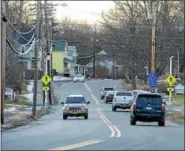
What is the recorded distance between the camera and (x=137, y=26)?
6188cm

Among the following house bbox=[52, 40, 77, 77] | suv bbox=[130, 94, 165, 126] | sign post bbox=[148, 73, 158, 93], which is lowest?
suv bbox=[130, 94, 165, 126]

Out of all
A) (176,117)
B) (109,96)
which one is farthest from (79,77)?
(109,96)

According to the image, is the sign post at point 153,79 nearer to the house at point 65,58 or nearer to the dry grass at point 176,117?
the dry grass at point 176,117

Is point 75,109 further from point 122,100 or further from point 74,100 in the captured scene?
point 122,100

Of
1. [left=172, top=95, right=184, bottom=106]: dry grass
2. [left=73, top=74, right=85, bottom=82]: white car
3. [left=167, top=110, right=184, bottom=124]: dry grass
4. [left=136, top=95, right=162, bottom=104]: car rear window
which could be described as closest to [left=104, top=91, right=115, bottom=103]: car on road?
[left=172, top=95, right=184, bottom=106]: dry grass

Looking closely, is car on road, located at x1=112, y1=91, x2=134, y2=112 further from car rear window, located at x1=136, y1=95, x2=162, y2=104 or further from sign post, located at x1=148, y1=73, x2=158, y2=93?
car rear window, located at x1=136, y1=95, x2=162, y2=104

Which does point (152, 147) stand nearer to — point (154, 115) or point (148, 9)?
point (154, 115)

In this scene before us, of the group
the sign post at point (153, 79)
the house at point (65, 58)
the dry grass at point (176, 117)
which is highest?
the house at point (65, 58)

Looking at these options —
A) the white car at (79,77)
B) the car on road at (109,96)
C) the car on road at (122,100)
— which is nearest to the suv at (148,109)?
the white car at (79,77)

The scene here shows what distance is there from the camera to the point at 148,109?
91.1 feet

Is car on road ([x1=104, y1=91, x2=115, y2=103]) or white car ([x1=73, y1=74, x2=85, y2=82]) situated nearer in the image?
white car ([x1=73, y1=74, x2=85, y2=82])

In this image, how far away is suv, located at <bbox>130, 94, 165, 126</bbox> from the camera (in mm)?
27688

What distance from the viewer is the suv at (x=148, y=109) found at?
27688 millimetres

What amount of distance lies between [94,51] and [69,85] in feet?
43.6
